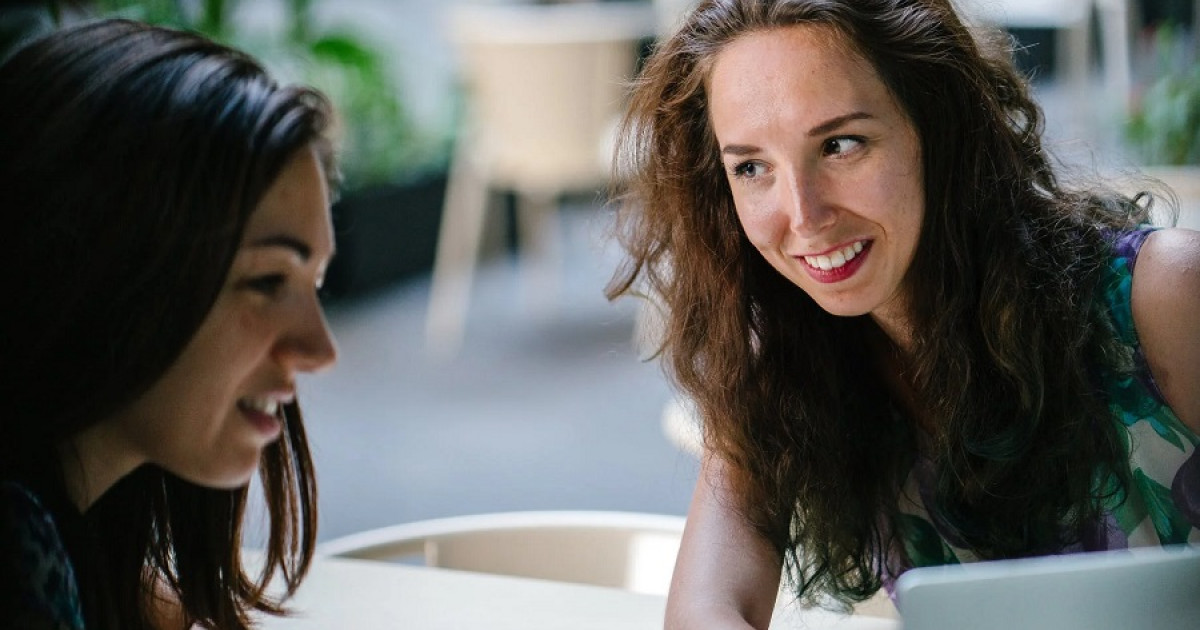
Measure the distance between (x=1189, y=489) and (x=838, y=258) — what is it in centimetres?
39

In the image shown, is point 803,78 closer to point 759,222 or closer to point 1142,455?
point 759,222

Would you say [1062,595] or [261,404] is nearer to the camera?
[1062,595]

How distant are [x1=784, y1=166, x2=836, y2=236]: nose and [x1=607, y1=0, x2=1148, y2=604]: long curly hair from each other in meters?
0.11

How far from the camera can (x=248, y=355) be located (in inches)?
38.6

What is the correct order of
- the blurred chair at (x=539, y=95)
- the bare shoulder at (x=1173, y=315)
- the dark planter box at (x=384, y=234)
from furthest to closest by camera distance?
the dark planter box at (x=384, y=234) < the blurred chair at (x=539, y=95) < the bare shoulder at (x=1173, y=315)

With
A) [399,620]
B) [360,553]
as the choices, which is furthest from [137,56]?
[360,553]

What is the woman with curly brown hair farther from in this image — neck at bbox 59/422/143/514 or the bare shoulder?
neck at bbox 59/422/143/514

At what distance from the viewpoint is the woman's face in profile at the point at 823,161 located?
1245 millimetres

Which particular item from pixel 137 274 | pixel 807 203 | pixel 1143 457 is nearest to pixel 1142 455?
pixel 1143 457

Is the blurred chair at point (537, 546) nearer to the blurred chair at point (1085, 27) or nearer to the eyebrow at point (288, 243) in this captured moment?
the eyebrow at point (288, 243)

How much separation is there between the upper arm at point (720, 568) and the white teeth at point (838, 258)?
9.7 inches

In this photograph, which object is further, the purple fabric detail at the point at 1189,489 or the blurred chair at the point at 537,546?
the blurred chair at the point at 537,546

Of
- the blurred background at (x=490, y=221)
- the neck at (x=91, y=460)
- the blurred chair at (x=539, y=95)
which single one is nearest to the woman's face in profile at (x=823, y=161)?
the neck at (x=91, y=460)

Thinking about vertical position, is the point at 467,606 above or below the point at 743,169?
below
